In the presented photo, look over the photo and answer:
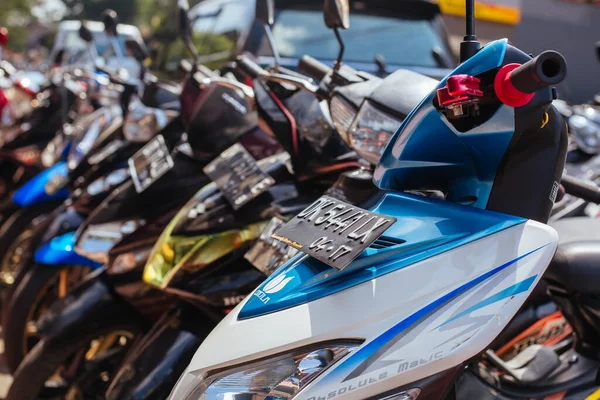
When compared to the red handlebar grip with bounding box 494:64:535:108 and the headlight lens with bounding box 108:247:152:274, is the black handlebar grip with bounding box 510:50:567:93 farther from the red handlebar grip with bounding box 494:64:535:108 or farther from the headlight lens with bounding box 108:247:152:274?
the headlight lens with bounding box 108:247:152:274

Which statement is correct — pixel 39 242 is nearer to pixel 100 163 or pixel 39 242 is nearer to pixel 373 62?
pixel 100 163

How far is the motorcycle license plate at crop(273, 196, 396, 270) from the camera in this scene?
3.81 feet

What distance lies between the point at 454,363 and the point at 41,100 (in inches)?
168

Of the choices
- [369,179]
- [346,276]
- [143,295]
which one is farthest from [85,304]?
[346,276]

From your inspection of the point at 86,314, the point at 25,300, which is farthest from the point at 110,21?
the point at 86,314

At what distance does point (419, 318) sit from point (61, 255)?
6.56 ft

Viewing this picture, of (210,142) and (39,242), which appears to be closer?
(210,142)

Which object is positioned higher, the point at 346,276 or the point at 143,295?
the point at 346,276

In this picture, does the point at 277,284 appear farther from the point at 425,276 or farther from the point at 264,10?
the point at 264,10

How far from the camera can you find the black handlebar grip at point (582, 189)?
1667mm

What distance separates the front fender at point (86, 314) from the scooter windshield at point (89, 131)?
1.05m

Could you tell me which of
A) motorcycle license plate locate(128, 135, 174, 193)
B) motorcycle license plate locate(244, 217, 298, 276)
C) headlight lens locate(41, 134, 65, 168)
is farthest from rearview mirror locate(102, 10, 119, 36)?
motorcycle license plate locate(244, 217, 298, 276)

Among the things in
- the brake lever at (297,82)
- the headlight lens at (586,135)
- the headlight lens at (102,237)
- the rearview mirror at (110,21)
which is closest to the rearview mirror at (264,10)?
the brake lever at (297,82)

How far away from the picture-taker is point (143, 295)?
2.23 meters
